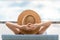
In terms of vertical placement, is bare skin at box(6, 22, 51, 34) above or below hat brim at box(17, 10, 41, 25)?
below

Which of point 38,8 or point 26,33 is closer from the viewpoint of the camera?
point 26,33

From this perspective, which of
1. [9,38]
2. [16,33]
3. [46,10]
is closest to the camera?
[9,38]

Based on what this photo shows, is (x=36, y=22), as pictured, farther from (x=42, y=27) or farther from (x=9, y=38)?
(x=9, y=38)

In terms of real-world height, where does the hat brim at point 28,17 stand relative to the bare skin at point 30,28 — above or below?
above

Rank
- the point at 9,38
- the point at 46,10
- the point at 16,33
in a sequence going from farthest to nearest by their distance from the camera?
the point at 46,10 → the point at 16,33 → the point at 9,38

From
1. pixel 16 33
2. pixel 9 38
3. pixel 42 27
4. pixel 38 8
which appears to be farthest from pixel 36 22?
pixel 38 8

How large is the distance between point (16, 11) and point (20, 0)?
0.55 ft

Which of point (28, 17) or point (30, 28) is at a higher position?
point (28, 17)

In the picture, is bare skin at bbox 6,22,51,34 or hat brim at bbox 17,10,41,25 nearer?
bare skin at bbox 6,22,51,34

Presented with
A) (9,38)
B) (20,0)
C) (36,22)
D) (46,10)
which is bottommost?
(9,38)

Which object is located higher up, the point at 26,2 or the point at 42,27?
the point at 26,2

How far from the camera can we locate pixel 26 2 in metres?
2.10

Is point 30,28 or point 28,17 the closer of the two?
point 30,28

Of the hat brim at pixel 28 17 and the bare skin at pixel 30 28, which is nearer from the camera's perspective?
the bare skin at pixel 30 28
